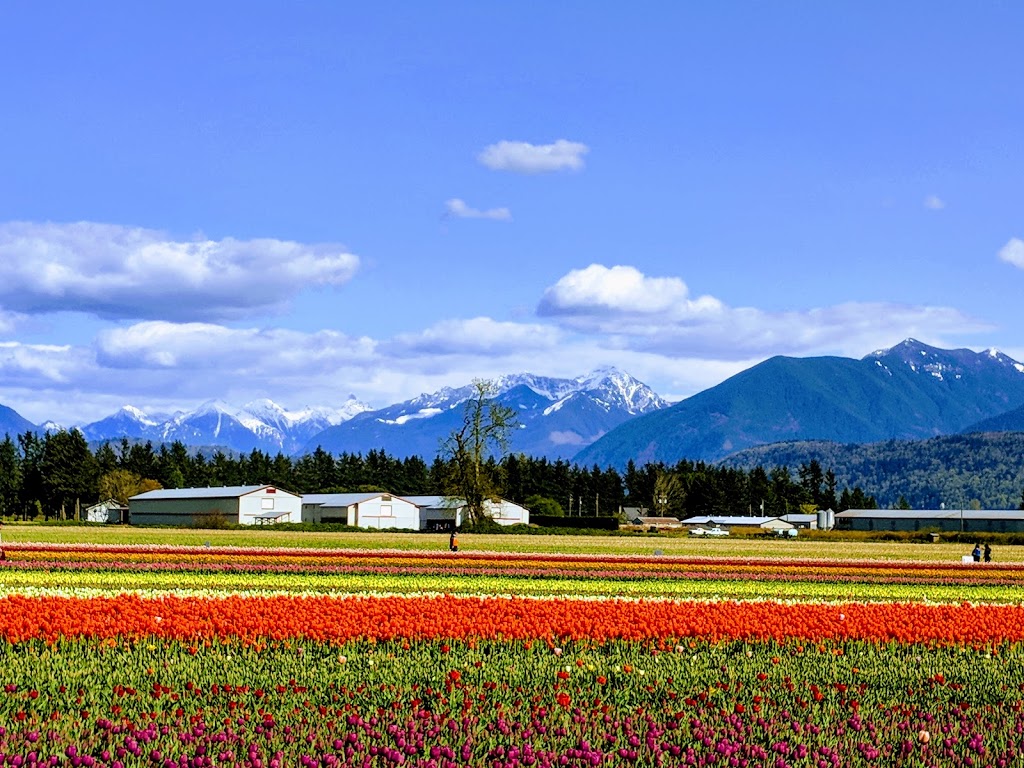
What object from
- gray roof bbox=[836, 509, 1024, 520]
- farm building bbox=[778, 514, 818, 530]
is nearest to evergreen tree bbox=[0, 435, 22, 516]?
farm building bbox=[778, 514, 818, 530]

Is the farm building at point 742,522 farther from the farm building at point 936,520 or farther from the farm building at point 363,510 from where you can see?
the farm building at point 363,510

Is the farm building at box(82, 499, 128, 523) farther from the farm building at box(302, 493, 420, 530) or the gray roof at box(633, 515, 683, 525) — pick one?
the gray roof at box(633, 515, 683, 525)

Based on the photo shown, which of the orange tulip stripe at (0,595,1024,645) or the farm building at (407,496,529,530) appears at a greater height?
the orange tulip stripe at (0,595,1024,645)

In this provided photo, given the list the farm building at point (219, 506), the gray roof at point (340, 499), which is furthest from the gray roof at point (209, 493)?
the gray roof at point (340, 499)

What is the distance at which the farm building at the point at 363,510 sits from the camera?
127m

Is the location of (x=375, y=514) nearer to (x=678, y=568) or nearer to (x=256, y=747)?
(x=678, y=568)

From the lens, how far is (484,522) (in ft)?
321

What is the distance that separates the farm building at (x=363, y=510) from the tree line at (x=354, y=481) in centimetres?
1092

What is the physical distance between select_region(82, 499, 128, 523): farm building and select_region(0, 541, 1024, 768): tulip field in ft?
390

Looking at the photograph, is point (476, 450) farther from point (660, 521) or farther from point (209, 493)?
point (660, 521)

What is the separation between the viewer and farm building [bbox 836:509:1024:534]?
509 ft

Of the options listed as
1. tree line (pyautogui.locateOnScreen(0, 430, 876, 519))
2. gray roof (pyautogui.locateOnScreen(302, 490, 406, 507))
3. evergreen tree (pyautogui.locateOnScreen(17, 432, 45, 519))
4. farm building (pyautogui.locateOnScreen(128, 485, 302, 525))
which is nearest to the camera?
farm building (pyautogui.locateOnScreen(128, 485, 302, 525))

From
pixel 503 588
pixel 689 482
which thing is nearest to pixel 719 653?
pixel 503 588

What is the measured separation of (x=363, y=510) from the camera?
127 m
